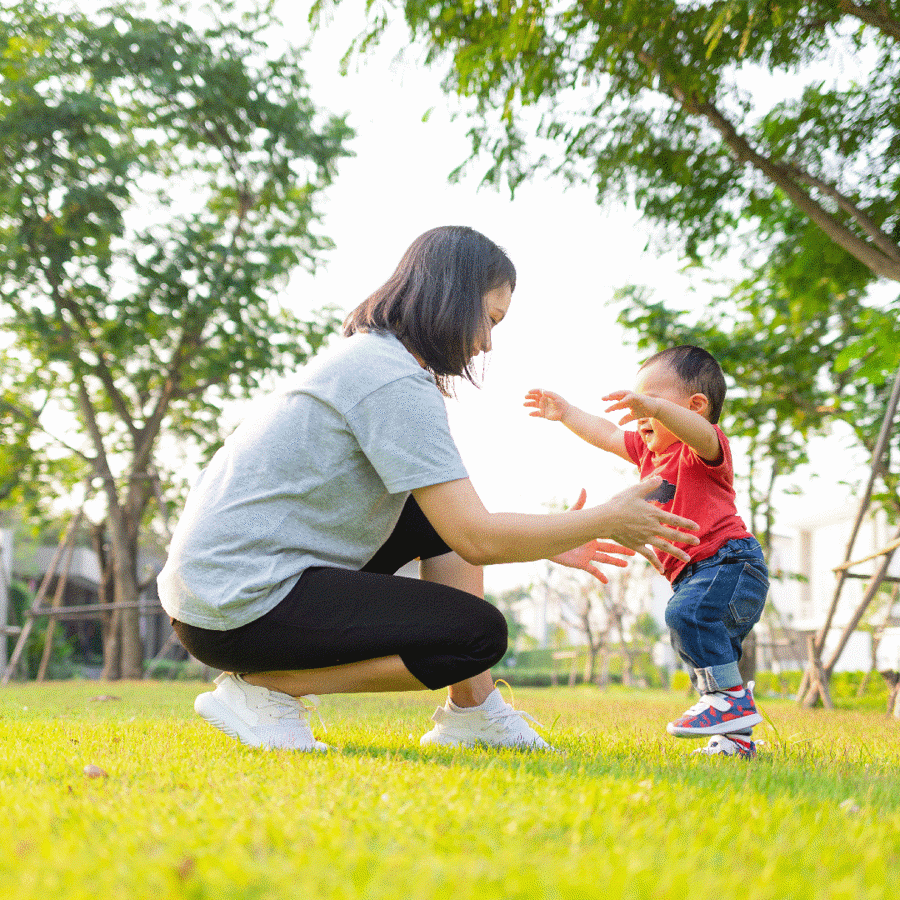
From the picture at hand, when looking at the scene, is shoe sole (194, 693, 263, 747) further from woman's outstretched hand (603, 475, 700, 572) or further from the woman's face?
the woman's face

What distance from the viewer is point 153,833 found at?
1307 mm

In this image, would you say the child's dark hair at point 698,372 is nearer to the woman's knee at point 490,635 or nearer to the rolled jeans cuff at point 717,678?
the rolled jeans cuff at point 717,678

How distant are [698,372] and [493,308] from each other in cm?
88

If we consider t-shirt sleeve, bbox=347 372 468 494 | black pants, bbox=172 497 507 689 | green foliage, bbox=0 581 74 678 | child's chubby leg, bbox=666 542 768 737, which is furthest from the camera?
green foliage, bbox=0 581 74 678

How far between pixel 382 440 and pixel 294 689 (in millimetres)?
822

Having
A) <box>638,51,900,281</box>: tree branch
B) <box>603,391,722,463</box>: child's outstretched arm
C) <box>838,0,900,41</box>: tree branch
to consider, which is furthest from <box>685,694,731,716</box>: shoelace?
<box>838,0,900,41</box>: tree branch

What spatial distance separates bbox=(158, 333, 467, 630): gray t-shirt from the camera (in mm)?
2312

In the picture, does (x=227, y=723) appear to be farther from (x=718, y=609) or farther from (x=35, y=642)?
(x=35, y=642)

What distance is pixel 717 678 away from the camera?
2.85 meters

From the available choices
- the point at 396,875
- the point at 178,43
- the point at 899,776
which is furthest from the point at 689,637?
the point at 178,43

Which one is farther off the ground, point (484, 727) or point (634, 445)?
point (634, 445)

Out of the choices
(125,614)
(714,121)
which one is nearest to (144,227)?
(125,614)

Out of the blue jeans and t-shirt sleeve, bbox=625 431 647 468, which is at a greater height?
t-shirt sleeve, bbox=625 431 647 468

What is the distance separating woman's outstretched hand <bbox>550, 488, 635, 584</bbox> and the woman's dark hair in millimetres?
575
